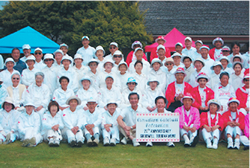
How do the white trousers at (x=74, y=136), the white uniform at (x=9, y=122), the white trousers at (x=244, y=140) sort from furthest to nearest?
the white uniform at (x=9, y=122), the white trousers at (x=74, y=136), the white trousers at (x=244, y=140)

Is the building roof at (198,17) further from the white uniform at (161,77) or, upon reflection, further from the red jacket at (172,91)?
the red jacket at (172,91)

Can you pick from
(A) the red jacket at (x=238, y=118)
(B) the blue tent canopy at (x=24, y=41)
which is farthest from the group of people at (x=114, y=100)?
(B) the blue tent canopy at (x=24, y=41)

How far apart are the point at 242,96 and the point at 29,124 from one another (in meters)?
5.49

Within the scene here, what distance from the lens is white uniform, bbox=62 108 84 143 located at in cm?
635

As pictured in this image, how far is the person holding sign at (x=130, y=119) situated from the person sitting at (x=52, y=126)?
1441 mm

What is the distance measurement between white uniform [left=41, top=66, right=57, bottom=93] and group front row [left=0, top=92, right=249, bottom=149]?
1.44m

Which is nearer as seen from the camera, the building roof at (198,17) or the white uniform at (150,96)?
the white uniform at (150,96)

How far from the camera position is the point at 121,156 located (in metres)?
5.54

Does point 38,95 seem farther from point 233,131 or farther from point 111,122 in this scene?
point 233,131

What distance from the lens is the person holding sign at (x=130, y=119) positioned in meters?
6.51

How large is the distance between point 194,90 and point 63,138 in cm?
357

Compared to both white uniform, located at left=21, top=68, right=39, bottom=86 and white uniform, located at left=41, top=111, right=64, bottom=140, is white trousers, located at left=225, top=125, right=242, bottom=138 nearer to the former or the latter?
white uniform, located at left=41, top=111, right=64, bottom=140

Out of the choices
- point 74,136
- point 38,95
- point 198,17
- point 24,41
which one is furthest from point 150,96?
point 198,17

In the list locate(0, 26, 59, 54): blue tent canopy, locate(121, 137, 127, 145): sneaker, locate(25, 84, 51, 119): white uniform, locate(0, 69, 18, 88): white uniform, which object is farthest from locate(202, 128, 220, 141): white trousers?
locate(0, 26, 59, 54): blue tent canopy
